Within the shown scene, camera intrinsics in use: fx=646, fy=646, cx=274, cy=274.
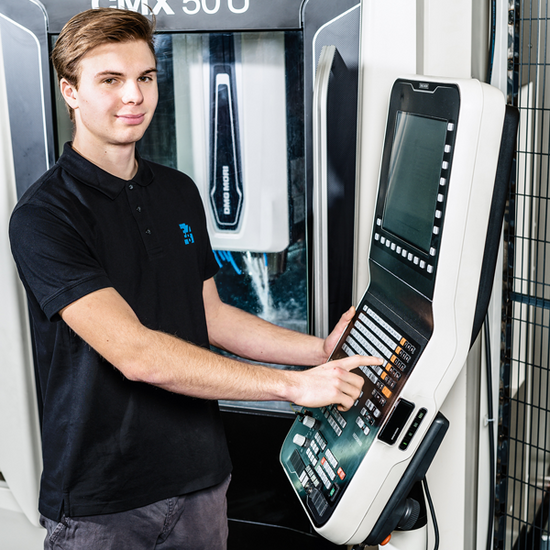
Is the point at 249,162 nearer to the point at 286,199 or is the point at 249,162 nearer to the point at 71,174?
the point at 286,199

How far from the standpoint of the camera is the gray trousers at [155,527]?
145 centimetres

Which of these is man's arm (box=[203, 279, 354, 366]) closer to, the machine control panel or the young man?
the young man

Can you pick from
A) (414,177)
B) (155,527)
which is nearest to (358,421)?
(414,177)

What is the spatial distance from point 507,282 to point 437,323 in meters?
0.50

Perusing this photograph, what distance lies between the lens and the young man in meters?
1.28

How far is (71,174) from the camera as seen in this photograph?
1.46 m

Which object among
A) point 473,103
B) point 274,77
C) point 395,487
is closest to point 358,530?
point 395,487

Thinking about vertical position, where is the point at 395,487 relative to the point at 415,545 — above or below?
above

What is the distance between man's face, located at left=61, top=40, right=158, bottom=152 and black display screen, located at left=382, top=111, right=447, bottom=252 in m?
0.59

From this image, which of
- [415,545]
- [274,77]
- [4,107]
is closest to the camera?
[415,545]

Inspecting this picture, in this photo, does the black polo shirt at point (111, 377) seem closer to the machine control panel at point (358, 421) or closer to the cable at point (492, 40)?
the machine control panel at point (358, 421)

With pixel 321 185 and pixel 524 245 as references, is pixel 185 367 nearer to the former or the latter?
pixel 321 185

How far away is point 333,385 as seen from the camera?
1.24 metres

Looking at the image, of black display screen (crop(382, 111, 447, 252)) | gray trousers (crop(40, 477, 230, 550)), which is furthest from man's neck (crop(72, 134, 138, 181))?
gray trousers (crop(40, 477, 230, 550))
